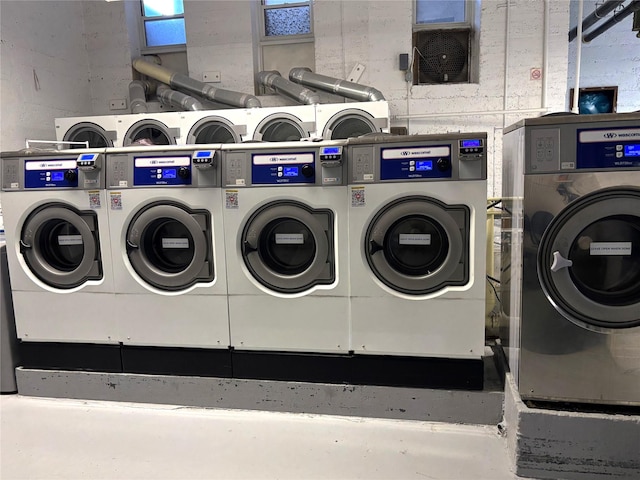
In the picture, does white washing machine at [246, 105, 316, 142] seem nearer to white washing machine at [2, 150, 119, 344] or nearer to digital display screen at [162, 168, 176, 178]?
digital display screen at [162, 168, 176, 178]

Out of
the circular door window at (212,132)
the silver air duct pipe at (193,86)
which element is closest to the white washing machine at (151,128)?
the circular door window at (212,132)

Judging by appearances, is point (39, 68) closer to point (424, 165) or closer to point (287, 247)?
point (287, 247)

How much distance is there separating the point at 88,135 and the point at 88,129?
0.30 feet

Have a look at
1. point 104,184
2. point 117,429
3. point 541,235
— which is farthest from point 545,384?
point 104,184

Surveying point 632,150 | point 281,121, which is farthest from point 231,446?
point 281,121

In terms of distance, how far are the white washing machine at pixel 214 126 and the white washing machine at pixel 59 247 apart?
1.63 m

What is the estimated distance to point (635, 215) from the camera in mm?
1509

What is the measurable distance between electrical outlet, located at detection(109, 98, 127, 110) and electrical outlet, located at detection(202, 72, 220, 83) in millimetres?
934

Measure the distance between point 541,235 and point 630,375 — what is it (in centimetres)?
64

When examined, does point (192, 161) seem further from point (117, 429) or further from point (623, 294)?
point (623, 294)

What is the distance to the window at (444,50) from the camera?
4.16 metres

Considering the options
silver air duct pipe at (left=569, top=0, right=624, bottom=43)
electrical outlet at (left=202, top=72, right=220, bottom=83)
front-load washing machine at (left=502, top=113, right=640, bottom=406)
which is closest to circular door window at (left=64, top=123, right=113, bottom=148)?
electrical outlet at (left=202, top=72, right=220, bottom=83)

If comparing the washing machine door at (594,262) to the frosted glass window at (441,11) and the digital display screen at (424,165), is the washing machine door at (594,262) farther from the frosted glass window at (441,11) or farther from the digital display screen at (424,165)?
the frosted glass window at (441,11)

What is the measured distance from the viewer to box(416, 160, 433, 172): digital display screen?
1.80 meters
